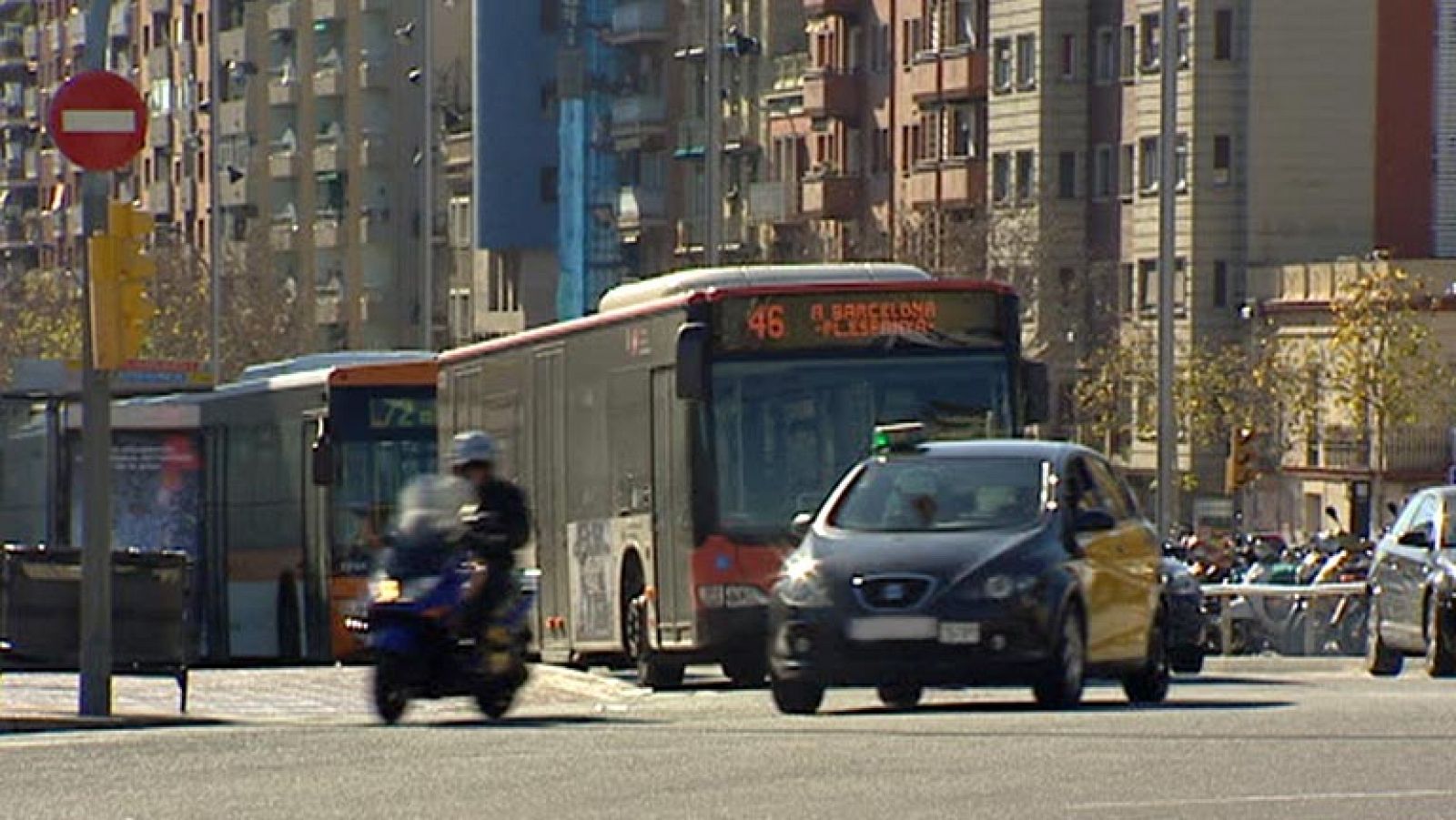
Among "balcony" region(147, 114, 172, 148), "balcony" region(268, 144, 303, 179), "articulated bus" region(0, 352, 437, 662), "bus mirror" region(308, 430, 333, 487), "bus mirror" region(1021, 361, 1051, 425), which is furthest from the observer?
"balcony" region(147, 114, 172, 148)

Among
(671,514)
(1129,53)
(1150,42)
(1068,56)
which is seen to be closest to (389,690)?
(671,514)

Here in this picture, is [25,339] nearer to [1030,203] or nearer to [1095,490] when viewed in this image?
[1030,203]

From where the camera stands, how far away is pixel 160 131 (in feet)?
540

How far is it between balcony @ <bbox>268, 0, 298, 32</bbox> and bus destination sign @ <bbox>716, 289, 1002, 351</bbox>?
118837 mm

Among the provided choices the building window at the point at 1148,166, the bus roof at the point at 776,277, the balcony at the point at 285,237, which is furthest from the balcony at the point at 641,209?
the bus roof at the point at 776,277

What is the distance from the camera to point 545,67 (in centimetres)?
12838

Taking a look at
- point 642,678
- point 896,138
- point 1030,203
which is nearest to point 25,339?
point 896,138

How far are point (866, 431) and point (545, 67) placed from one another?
96.9 m

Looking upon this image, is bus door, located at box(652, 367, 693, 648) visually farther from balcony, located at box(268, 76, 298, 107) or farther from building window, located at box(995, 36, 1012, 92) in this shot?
balcony, located at box(268, 76, 298, 107)

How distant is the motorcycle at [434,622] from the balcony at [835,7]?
3430 inches

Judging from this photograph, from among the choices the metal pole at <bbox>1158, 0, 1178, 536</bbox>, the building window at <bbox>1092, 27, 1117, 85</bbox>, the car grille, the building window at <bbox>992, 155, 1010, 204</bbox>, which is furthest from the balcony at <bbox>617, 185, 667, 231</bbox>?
the car grille

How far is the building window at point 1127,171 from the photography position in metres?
97.9

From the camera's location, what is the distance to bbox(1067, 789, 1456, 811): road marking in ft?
55.6

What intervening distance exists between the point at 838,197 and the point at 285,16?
4264 centimetres
